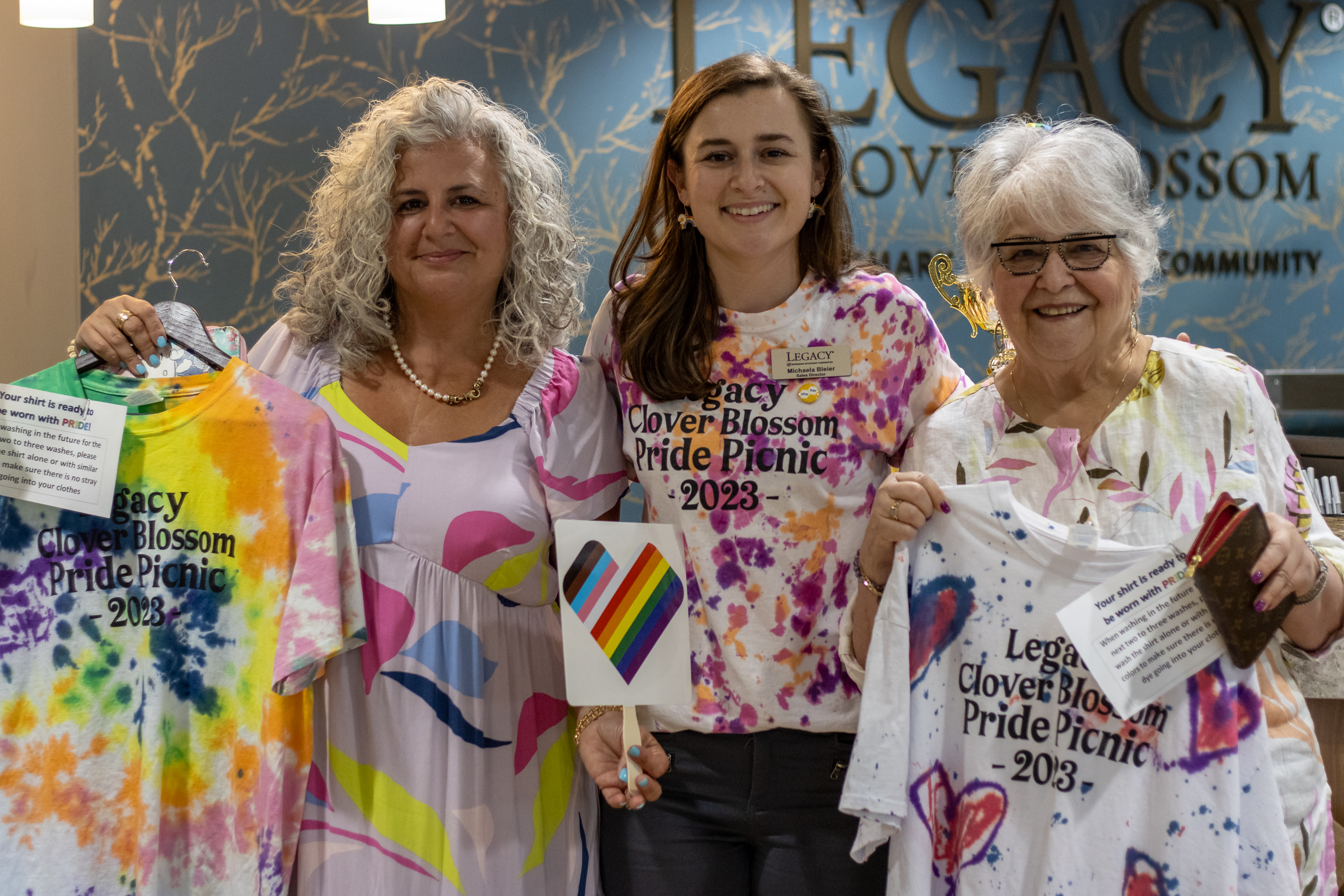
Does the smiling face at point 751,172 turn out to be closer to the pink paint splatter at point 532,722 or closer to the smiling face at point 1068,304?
the smiling face at point 1068,304

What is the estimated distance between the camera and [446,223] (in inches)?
68.6

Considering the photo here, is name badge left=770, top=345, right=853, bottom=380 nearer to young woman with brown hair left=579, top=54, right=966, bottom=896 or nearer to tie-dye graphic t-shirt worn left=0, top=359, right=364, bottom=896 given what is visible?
young woman with brown hair left=579, top=54, right=966, bottom=896

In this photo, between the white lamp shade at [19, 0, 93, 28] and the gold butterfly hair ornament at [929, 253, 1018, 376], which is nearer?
the gold butterfly hair ornament at [929, 253, 1018, 376]

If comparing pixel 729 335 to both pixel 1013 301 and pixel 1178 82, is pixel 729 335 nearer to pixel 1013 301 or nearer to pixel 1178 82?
pixel 1013 301

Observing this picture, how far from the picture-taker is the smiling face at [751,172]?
1603 millimetres

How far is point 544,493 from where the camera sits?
67.1 inches

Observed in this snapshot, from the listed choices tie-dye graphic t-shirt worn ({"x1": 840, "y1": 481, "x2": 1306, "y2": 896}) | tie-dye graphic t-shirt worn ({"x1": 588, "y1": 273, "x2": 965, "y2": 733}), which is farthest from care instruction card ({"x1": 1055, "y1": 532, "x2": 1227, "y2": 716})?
tie-dye graphic t-shirt worn ({"x1": 588, "y1": 273, "x2": 965, "y2": 733})

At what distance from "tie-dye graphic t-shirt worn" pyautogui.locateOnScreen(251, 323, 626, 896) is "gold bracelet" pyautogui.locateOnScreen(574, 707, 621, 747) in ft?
0.22

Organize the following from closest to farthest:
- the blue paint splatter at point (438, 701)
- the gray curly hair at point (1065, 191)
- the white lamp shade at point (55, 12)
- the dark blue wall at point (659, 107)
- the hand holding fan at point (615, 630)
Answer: the gray curly hair at point (1065, 191), the hand holding fan at point (615, 630), the blue paint splatter at point (438, 701), the white lamp shade at point (55, 12), the dark blue wall at point (659, 107)

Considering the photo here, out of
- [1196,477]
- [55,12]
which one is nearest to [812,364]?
[1196,477]

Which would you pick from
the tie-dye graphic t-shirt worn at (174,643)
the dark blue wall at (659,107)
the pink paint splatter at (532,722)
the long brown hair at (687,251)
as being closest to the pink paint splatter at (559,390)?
the long brown hair at (687,251)

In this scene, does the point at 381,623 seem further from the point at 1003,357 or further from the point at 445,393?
the point at 1003,357

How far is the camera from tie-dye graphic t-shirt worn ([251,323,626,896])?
5.27 feet

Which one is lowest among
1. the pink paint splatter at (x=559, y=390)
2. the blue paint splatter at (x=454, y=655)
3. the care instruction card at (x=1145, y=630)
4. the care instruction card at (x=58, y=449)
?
the blue paint splatter at (x=454, y=655)
